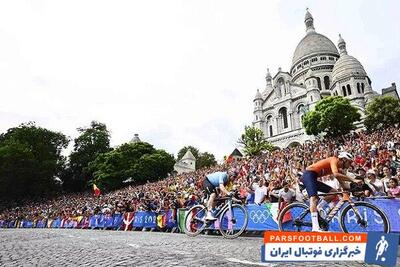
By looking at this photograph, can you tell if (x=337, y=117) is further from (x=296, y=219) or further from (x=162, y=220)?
(x=296, y=219)

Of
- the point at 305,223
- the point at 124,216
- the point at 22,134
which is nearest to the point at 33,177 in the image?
the point at 22,134

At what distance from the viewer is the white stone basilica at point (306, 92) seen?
70312mm

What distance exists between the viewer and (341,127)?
5169 cm

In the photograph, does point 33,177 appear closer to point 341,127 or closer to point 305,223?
point 341,127

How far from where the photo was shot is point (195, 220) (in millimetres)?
9242

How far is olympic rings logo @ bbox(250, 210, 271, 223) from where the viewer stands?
35.5 ft

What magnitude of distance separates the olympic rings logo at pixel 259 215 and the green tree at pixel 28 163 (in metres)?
55.8

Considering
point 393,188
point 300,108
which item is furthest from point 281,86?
point 393,188

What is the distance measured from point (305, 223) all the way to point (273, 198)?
15.3 feet

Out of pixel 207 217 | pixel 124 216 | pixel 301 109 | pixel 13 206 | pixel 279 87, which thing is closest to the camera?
pixel 207 217

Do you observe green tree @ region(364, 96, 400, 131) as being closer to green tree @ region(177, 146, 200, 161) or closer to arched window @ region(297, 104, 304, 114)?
arched window @ region(297, 104, 304, 114)

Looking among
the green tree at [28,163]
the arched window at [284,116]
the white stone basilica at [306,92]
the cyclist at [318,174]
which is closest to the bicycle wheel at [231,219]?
the cyclist at [318,174]

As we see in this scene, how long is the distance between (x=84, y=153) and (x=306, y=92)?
45711 mm

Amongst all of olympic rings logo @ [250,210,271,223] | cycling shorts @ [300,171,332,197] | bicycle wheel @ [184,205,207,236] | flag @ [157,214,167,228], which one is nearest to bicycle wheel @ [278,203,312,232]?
cycling shorts @ [300,171,332,197]
